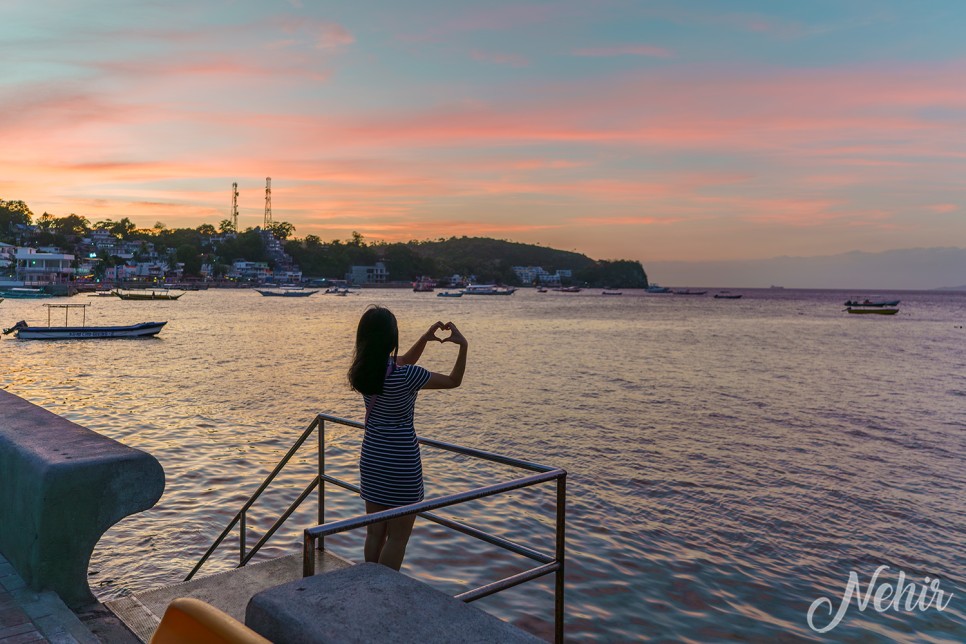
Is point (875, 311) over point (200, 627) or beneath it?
beneath

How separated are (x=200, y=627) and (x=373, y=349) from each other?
205cm

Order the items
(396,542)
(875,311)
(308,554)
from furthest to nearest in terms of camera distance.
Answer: (875,311) → (396,542) → (308,554)

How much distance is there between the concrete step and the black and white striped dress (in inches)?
30.7

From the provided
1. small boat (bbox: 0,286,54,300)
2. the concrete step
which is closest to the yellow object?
the concrete step

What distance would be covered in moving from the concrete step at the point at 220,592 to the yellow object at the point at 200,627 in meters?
2.11

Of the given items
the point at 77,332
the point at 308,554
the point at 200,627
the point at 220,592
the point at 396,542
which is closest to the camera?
the point at 200,627

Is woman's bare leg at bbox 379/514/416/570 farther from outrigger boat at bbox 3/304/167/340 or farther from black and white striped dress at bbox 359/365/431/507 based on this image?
outrigger boat at bbox 3/304/167/340

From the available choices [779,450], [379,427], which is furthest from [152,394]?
[379,427]

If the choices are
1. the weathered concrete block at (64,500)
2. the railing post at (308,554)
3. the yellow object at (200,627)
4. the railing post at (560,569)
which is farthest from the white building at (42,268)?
the yellow object at (200,627)

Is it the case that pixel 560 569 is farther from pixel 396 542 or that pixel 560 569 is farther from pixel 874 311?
pixel 874 311

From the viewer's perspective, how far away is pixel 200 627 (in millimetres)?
2080

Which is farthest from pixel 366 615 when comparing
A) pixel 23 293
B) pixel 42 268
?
pixel 42 268

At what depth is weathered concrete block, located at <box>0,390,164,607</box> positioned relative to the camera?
159 inches

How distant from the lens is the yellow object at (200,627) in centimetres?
195
